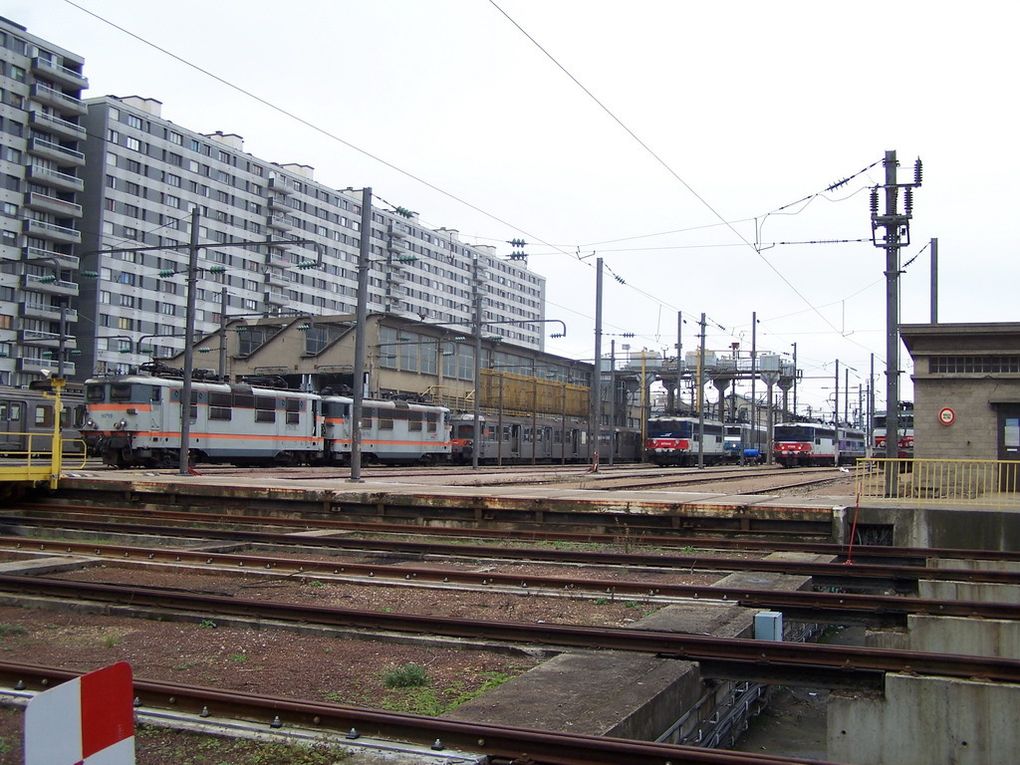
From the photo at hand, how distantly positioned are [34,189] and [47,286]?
7334 mm

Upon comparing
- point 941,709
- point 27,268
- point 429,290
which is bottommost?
point 941,709

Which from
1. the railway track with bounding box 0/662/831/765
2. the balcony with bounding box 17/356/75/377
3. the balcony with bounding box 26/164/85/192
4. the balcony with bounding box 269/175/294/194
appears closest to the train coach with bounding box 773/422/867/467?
the balcony with bounding box 17/356/75/377

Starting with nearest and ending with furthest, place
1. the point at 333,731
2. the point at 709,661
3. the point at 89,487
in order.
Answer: the point at 333,731
the point at 709,661
the point at 89,487

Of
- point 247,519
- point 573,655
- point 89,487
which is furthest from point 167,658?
point 89,487

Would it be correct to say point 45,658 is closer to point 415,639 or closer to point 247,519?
point 415,639

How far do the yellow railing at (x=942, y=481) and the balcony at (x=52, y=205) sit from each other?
212 feet

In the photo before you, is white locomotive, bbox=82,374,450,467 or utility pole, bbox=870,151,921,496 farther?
white locomotive, bbox=82,374,450,467

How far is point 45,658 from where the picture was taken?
7531 mm

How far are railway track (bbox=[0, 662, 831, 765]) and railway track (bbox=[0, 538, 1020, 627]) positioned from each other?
16.8 feet

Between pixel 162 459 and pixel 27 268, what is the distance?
4378 cm

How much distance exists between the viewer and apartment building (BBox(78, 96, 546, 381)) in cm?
7375

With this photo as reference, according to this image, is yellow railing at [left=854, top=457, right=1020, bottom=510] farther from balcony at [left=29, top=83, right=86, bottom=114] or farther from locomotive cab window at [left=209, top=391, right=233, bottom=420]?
balcony at [left=29, top=83, right=86, bottom=114]

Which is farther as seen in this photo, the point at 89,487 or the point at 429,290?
the point at 429,290

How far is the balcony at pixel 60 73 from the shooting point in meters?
67.2
